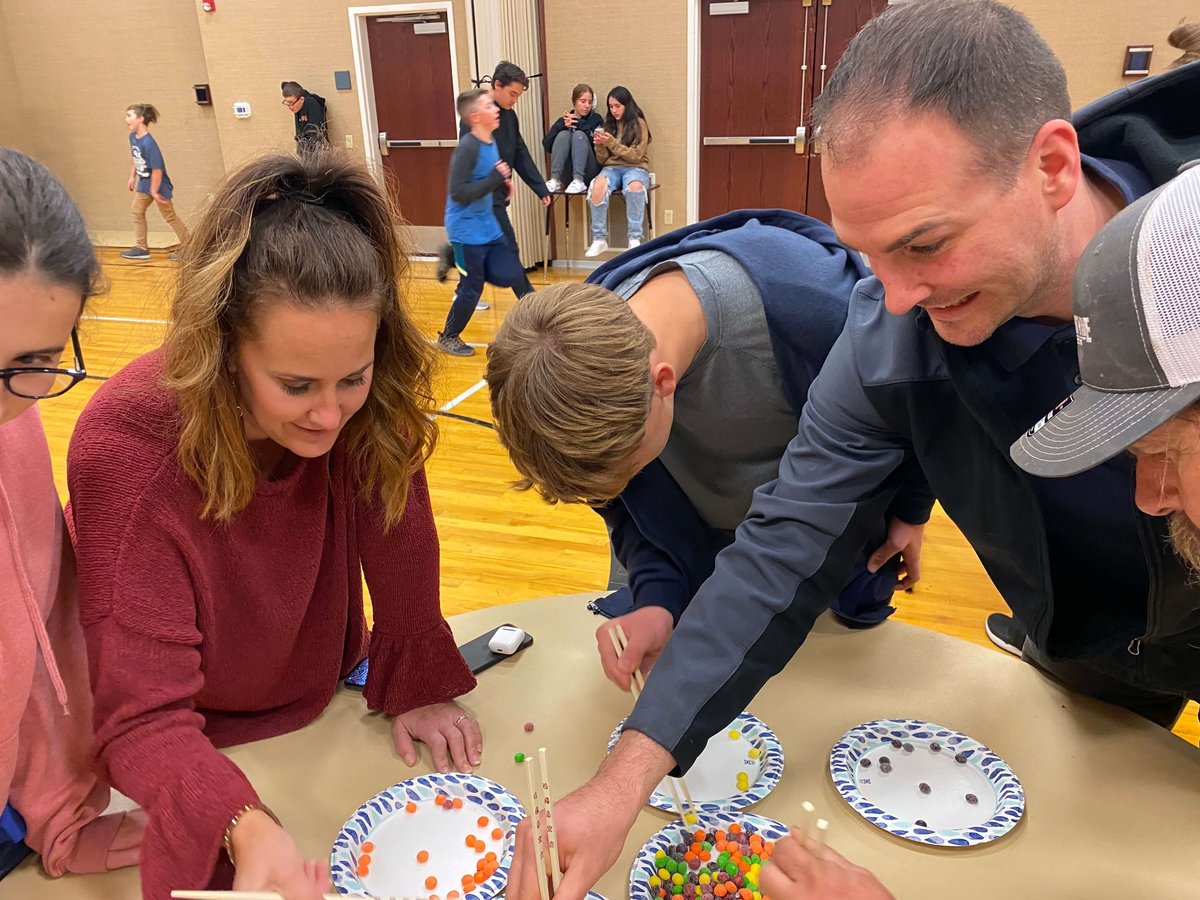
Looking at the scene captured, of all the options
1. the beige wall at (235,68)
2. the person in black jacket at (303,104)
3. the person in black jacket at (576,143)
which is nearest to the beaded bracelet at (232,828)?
the beige wall at (235,68)

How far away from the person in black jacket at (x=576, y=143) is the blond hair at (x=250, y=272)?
19.1 feet

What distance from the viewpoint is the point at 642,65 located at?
6750 millimetres

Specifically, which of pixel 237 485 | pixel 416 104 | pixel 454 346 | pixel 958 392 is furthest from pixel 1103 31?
pixel 237 485

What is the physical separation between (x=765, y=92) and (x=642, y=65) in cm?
94

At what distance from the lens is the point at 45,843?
105 centimetres

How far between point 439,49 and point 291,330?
6.99 meters

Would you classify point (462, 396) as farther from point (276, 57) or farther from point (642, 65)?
point (276, 57)

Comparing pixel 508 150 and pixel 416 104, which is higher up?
pixel 416 104

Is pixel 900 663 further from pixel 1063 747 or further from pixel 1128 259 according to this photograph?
pixel 1128 259

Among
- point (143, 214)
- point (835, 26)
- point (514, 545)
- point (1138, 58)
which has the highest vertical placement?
point (835, 26)

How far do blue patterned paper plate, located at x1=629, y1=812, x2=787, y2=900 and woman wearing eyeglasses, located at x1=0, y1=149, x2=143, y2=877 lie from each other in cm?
59

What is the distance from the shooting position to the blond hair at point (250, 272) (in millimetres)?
1065

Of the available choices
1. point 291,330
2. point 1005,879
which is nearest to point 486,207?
point 291,330

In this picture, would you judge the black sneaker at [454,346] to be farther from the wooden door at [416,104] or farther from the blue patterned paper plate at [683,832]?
the blue patterned paper plate at [683,832]
